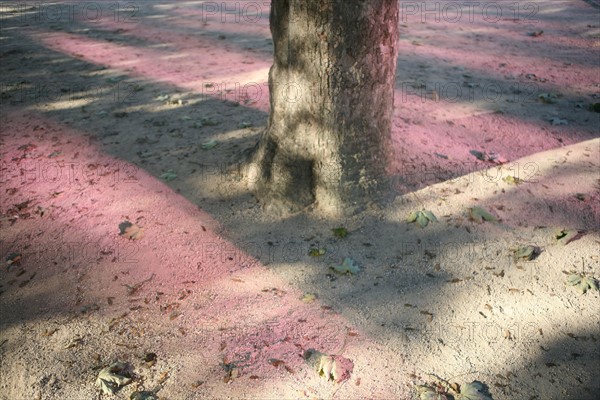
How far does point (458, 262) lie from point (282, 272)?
1.28 meters

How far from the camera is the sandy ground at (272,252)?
2.61 metres

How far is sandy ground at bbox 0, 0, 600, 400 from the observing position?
8.57ft

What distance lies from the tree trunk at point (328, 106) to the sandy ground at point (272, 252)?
0.25 metres

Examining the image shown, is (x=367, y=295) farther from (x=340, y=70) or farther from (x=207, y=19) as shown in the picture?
(x=207, y=19)

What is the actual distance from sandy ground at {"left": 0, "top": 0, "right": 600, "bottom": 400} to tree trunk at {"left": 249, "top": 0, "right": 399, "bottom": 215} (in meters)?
0.25

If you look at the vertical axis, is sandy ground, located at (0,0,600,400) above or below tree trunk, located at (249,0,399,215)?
below

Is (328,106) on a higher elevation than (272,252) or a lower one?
higher

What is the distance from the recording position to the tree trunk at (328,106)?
318 cm

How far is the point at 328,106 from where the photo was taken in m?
3.43

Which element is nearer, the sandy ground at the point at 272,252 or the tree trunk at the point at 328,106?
the sandy ground at the point at 272,252

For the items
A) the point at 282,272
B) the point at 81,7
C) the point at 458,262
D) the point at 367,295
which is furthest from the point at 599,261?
the point at 81,7

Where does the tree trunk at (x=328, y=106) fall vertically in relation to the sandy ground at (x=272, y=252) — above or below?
above

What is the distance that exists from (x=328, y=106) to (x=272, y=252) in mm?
1178

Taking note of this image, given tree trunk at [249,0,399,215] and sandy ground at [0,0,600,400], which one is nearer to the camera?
sandy ground at [0,0,600,400]
